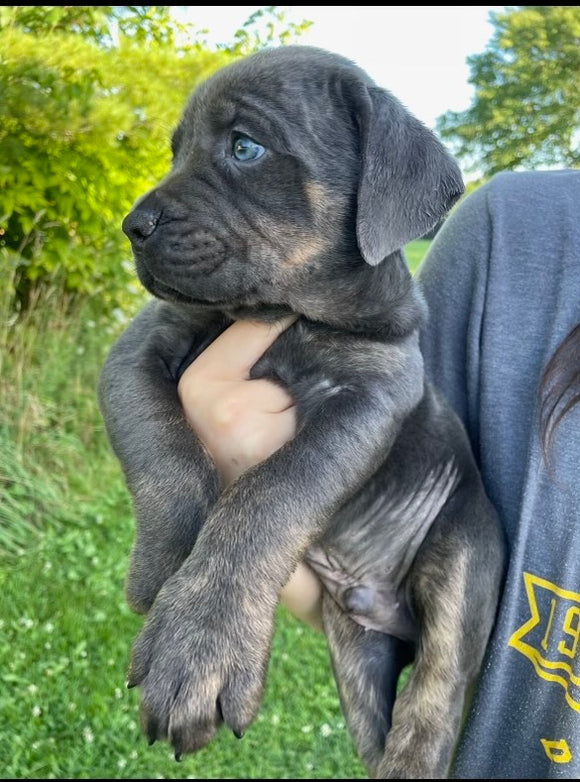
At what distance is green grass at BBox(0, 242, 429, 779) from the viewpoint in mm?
4219

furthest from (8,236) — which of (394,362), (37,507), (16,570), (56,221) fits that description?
(394,362)

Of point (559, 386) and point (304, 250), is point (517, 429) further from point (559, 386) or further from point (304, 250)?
point (304, 250)

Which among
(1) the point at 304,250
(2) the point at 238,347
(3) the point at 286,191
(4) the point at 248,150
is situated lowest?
(2) the point at 238,347

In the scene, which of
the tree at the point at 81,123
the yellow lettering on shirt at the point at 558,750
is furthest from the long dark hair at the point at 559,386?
the tree at the point at 81,123

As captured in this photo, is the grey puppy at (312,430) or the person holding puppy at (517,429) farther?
the person holding puppy at (517,429)

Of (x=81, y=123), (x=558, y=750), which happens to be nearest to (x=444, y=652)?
(x=558, y=750)

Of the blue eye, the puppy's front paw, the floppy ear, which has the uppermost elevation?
the blue eye

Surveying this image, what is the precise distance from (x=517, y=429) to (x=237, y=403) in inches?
36.4

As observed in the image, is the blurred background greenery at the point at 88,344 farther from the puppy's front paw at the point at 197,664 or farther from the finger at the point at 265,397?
the puppy's front paw at the point at 197,664

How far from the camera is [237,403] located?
2.50 metres

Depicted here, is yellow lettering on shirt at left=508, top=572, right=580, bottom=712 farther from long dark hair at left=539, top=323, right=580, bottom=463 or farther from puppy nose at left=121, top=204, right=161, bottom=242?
puppy nose at left=121, top=204, right=161, bottom=242

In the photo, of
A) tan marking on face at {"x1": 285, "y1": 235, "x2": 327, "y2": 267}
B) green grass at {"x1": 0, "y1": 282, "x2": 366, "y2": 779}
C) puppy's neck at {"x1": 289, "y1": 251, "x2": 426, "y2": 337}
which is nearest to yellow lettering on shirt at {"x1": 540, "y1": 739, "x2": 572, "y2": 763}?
puppy's neck at {"x1": 289, "y1": 251, "x2": 426, "y2": 337}

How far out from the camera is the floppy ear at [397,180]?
2.29m

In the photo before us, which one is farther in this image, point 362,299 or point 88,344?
point 88,344
